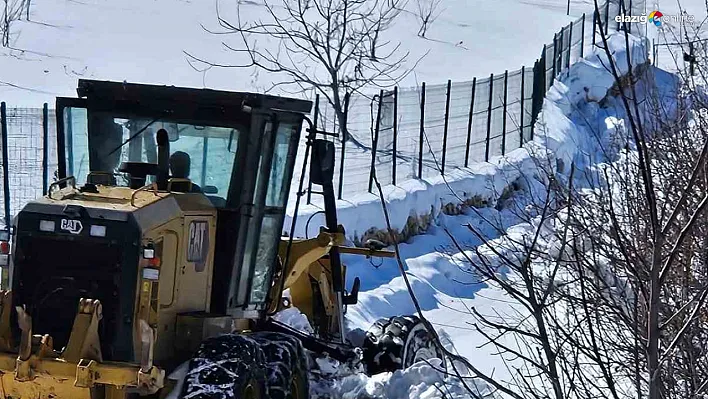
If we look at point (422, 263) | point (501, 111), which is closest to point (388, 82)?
point (501, 111)

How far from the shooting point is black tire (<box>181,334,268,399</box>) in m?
5.68

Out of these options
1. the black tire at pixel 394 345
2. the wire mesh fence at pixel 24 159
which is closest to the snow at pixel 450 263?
the black tire at pixel 394 345

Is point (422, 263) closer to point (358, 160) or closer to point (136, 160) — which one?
point (358, 160)

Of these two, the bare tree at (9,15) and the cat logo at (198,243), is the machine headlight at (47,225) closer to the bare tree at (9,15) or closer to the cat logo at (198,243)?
the cat logo at (198,243)

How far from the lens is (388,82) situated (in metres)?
28.6

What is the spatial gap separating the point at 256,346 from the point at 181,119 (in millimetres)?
1468

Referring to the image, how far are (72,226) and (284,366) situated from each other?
4.60ft

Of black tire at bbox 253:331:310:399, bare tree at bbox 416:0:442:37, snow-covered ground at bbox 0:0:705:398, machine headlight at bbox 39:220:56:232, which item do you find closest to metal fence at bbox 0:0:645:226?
snow-covered ground at bbox 0:0:705:398

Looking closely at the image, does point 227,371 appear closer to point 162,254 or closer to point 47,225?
point 162,254

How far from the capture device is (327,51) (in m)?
21.9

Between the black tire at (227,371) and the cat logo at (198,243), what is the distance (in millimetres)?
529

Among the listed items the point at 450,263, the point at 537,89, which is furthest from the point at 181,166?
the point at 537,89

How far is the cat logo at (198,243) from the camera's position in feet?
20.5

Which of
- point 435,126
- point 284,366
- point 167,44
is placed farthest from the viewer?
point 167,44
